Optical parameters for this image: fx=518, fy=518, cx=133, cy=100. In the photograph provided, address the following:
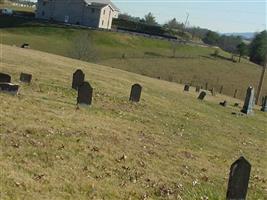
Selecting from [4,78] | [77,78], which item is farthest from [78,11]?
[4,78]

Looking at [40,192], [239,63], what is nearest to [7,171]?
[40,192]

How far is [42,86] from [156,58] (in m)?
69.9

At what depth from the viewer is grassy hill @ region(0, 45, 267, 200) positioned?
36.4ft

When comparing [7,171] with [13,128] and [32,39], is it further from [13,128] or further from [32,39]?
[32,39]

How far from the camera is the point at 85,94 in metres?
19.4

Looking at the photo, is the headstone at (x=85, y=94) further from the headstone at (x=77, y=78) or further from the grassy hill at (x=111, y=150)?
the headstone at (x=77, y=78)

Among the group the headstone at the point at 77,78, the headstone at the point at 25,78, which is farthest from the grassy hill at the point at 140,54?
the headstone at the point at 25,78

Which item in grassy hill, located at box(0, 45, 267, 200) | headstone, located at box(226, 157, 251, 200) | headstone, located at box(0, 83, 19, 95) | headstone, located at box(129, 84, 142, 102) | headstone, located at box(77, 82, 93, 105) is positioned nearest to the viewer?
headstone, located at box(226, 157, 251, 200)

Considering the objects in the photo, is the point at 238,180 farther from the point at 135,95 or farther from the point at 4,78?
the point at 135,95

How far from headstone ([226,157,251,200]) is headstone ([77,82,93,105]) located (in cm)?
957

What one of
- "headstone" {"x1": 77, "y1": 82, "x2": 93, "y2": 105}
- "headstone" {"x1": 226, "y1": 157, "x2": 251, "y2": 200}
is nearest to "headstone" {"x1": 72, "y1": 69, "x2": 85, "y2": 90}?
"headstone" {"x1": 77, "y1": 82, "x2": 93, "y2": 105}

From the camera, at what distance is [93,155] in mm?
13141

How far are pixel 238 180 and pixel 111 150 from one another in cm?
442

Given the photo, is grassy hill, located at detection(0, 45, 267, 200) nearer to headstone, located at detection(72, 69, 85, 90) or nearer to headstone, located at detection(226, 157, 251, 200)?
headstone, located at detection(72, 69, 85, 90)
